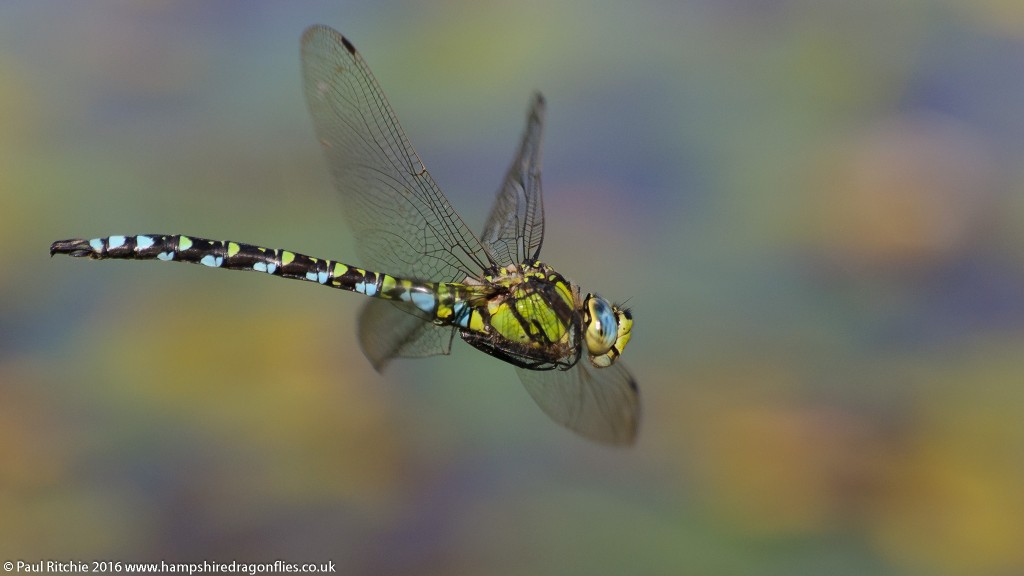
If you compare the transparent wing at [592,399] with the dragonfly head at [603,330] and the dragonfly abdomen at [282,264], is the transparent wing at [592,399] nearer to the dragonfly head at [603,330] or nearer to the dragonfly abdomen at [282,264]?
the dragonfly head at [603,330]

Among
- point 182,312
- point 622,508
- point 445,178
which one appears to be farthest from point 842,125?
point 182,312

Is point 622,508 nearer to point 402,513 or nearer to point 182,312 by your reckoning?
point 402,513

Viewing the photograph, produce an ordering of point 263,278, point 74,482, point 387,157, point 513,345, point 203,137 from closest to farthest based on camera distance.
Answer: point 513,345, point 387,157, point 74,482, point 263,278, point 203,137

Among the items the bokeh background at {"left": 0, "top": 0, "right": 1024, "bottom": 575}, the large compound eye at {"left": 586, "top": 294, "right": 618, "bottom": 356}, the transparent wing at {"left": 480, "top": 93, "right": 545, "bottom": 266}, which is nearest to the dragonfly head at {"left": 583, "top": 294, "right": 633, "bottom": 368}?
the large compound eye at {"left": 586, "top": 294, "right": 618, "bottom": 356}

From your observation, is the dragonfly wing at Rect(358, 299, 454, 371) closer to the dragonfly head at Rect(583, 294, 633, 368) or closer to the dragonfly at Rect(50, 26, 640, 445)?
the dragonfly at Rect(50, 26, 640, 445)

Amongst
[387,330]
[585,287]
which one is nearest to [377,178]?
[387,330]

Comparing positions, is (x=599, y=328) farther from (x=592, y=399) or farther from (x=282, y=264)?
(x=282, y=264)
